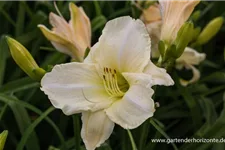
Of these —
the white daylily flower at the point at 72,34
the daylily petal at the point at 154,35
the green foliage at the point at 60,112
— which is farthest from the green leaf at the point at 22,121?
the daylily petal at the point at 154,35

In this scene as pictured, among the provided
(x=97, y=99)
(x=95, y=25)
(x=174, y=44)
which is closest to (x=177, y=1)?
(x=174, y=44)

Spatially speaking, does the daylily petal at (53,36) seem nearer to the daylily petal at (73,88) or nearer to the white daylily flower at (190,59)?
the daylily petal at (73,88)

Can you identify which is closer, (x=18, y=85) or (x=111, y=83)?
(x=111, y=83)

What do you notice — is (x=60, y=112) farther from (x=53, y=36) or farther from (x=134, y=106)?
(x=134, y=106)

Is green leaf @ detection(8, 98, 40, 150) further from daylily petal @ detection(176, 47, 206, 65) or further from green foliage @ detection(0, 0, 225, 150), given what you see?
daylily petal @ detection(176, 47, 206, 65)

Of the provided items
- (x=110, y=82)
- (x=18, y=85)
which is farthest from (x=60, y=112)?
(x=110, y=82)

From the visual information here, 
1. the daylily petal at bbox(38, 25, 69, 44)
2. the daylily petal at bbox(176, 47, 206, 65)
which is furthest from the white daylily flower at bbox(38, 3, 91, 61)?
the daylily petal at bbox(176, 47, 206, 65)

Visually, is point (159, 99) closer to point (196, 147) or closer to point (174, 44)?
point (196, 147)
